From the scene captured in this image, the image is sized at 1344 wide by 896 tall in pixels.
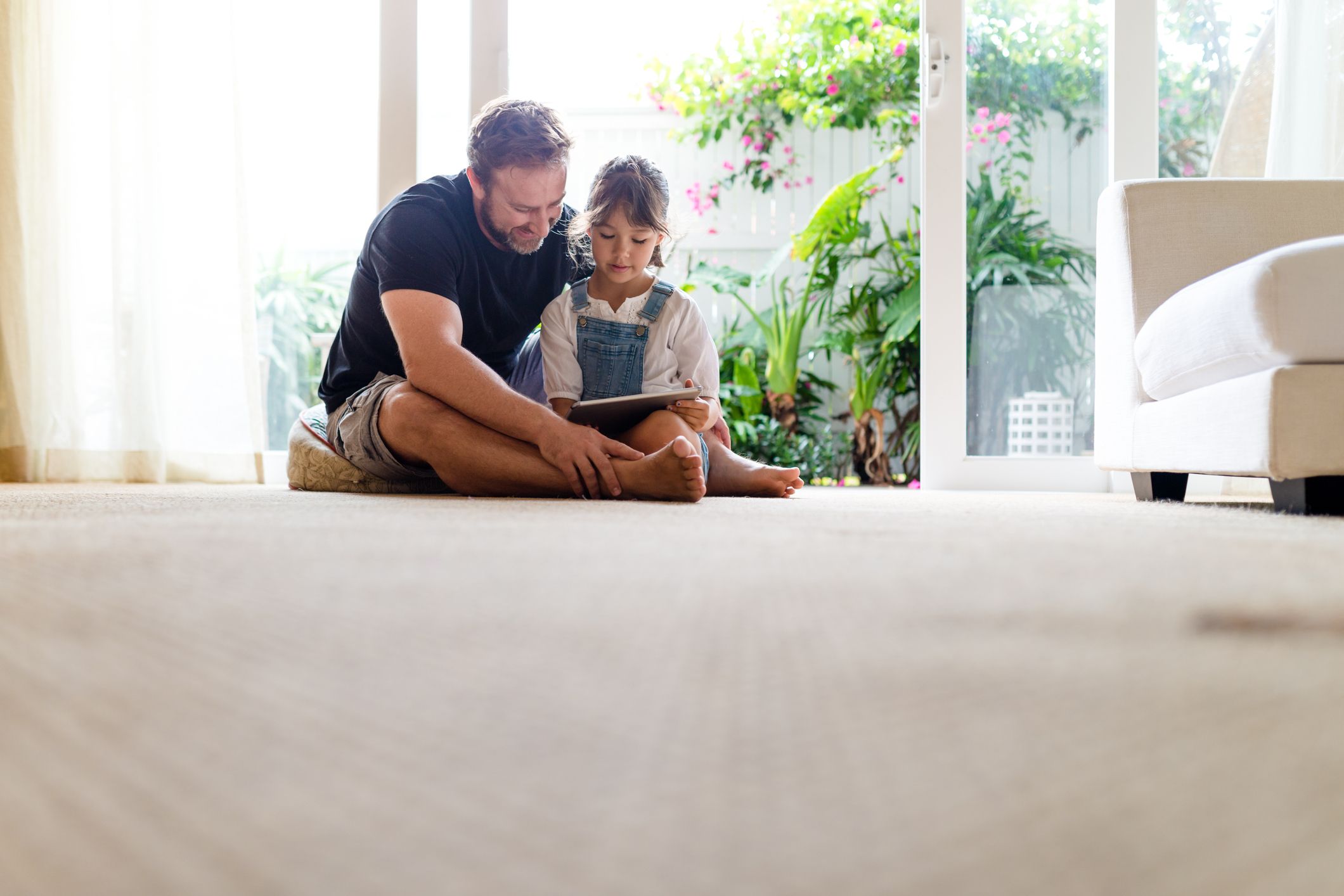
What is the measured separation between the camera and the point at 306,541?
0.50 m

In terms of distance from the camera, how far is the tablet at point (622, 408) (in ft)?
4.69

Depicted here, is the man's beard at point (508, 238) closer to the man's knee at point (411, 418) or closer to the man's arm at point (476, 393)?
the man's arm at point (476, 393)

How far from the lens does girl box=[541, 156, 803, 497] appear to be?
5.56ft

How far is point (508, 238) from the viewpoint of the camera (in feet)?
5.48

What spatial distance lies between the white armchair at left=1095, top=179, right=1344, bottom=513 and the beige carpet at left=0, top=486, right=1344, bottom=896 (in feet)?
3.01

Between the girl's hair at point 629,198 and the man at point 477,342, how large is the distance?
60mm

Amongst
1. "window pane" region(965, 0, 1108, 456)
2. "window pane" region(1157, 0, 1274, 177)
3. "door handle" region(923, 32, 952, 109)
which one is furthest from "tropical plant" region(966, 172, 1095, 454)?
"window pane" region(1157, 0, 1274, 177)

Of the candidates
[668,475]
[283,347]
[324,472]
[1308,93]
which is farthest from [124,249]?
[1308,93]

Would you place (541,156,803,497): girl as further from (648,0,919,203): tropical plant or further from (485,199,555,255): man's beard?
(648,0,919,203): tropical plant

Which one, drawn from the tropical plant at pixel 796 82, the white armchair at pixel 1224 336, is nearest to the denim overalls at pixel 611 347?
the white armchair at pixel 1224 336

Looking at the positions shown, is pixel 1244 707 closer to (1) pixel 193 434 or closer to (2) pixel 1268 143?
(2) pixel 1268 143

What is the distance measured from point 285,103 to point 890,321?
227 cm

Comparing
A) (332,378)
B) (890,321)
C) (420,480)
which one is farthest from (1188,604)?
(890,321)

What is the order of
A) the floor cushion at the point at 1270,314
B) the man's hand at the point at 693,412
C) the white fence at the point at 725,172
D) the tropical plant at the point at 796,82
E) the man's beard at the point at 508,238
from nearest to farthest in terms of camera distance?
the floor cushion at the point at 1270,314, the man's hand at the point at 693,412, the man's beard at the point at 508,238, the tropical plant at the point at 796,82, the white fence at the point at 725,172
